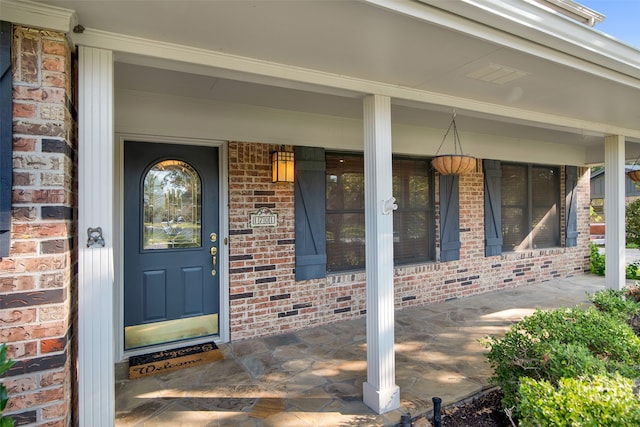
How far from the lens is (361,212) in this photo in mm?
4656

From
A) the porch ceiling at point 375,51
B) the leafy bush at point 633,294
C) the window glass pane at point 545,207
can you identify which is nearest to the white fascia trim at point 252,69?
the porch ceiling at point 375,51

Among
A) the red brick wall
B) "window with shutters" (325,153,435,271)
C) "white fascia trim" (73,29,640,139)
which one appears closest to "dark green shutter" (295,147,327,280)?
the red brick wall

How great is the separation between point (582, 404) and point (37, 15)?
10.4 ft

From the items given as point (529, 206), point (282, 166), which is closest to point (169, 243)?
point (282, 166)

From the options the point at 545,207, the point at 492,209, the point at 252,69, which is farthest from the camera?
the point at 545,207

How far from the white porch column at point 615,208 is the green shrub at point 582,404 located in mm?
3656

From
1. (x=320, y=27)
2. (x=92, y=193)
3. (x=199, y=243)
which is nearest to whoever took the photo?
(x=92, y=193)

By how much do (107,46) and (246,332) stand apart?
2.86 metres

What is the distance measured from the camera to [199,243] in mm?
3678

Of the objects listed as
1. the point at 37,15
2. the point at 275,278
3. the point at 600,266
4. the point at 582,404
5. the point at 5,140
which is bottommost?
the point at 600,266

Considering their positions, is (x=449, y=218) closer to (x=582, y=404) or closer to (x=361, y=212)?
(x=361, y=212)

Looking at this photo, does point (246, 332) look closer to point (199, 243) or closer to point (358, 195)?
point (199, 243)

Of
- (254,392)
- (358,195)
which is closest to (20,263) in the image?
(254,392)

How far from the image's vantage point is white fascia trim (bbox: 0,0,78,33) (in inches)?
63.2
